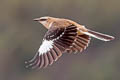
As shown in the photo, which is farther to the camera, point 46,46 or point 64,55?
point 64,55

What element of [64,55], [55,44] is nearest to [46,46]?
[55,44]

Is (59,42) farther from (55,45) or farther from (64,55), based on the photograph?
(64,55)

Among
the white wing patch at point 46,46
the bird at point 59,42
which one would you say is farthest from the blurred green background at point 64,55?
the white wing patch at point 46,46

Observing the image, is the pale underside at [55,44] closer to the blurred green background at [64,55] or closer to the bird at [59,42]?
the bird at [59,42]

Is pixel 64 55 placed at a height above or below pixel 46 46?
below

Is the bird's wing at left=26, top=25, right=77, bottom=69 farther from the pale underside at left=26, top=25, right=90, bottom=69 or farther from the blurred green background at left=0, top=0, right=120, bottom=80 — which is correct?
the blurred green background at left=0, top=0, right=120, bottom=80
